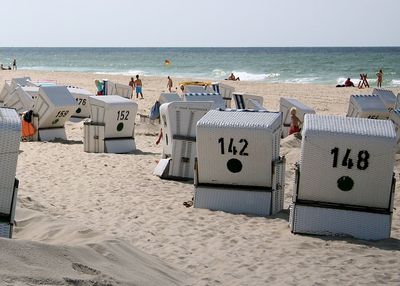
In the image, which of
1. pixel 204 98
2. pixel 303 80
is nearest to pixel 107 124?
pixel 204 98

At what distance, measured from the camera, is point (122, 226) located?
869 centimetres

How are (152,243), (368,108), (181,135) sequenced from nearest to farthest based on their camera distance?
1. (152,243)
2. (181,135)
3. (368,108)

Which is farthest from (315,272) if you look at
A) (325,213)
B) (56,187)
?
(56,187)

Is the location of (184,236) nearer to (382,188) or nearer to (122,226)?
(122,226)

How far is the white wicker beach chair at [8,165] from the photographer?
668 cm

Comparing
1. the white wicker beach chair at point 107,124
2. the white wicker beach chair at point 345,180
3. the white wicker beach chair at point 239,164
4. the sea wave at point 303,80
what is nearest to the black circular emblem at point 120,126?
the white wicker beach chair at point 107,124

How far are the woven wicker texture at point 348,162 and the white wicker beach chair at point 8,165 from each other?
353 cm

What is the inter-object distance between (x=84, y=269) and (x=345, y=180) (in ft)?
13.2

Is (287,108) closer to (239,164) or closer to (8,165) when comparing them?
(239,164)

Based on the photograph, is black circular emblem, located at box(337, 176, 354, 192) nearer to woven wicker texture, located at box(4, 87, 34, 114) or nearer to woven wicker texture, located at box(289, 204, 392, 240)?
woven wicker texture, located at box(289, 204, 392, 240)

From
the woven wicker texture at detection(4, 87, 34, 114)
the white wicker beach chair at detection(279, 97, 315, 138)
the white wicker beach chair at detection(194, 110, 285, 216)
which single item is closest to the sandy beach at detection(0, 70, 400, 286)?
the white wicker beach chair at detection(194, 110, 285, 216)

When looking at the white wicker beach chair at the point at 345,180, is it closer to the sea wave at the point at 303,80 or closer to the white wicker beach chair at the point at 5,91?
the white wicker beach chair at the point at 5,91

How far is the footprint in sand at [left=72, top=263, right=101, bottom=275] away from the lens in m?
5.50

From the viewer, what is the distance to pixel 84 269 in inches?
219
